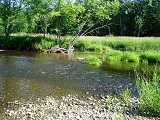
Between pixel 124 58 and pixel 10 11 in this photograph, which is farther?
pixel 10 11

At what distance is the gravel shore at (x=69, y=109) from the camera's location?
9.63 metres

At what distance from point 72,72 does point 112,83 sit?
469cm

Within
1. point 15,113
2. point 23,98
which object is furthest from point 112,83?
point 15,113

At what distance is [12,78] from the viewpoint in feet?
55.3

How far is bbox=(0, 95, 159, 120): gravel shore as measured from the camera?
379 inches

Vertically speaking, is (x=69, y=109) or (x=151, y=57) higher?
(x=151, y=57)

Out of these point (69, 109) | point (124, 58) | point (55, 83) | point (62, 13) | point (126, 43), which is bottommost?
point (69, 109)

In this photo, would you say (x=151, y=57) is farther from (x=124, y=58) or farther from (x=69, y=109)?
(x=69, y=109)

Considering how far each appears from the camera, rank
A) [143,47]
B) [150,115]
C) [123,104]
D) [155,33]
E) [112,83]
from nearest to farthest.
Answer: [150,115], [123,104], [112,83], [143,47], [155,33]

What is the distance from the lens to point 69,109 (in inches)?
418

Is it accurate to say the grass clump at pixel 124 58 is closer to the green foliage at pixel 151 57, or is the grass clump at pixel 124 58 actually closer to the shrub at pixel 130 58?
the shrub at pixel 130 58

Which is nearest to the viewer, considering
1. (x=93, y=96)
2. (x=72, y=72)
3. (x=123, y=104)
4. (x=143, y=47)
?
(x=123, y=104)

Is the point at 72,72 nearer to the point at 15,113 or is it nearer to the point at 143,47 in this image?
the point at 15,113

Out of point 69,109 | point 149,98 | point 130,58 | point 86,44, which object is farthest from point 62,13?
point 149,98
